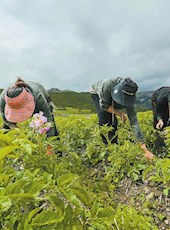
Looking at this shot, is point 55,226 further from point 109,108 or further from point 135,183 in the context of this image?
point 109,108

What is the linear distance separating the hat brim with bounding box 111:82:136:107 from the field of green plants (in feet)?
1.22

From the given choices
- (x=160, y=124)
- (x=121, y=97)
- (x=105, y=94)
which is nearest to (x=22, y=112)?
(x=121, y=97)

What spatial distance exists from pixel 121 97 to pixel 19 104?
4.06 ft

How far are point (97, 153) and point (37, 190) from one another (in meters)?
3.50

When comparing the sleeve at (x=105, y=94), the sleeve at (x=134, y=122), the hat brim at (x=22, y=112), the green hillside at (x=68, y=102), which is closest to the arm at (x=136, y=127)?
the sleeve at (x=134, y=122)

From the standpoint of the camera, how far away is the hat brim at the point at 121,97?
4.14 m

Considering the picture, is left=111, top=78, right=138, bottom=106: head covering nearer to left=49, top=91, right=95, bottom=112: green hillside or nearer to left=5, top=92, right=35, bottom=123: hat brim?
left=5, top=92, right=35, bottom=123: hat brim

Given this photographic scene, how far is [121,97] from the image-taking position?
4.15 metres

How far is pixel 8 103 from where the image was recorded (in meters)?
3.53

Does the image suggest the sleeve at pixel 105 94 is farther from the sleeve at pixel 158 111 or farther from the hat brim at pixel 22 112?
the hat brim at pixel 22 112

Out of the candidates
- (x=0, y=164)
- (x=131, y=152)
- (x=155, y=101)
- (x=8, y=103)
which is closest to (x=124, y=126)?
(x=155, y=101)

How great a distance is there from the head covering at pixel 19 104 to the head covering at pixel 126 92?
1.08 meters

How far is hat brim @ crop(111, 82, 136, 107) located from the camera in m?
4.14

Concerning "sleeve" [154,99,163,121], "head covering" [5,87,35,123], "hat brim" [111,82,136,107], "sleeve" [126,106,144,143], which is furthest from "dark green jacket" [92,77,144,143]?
"head covering" [5,87,35,123]
